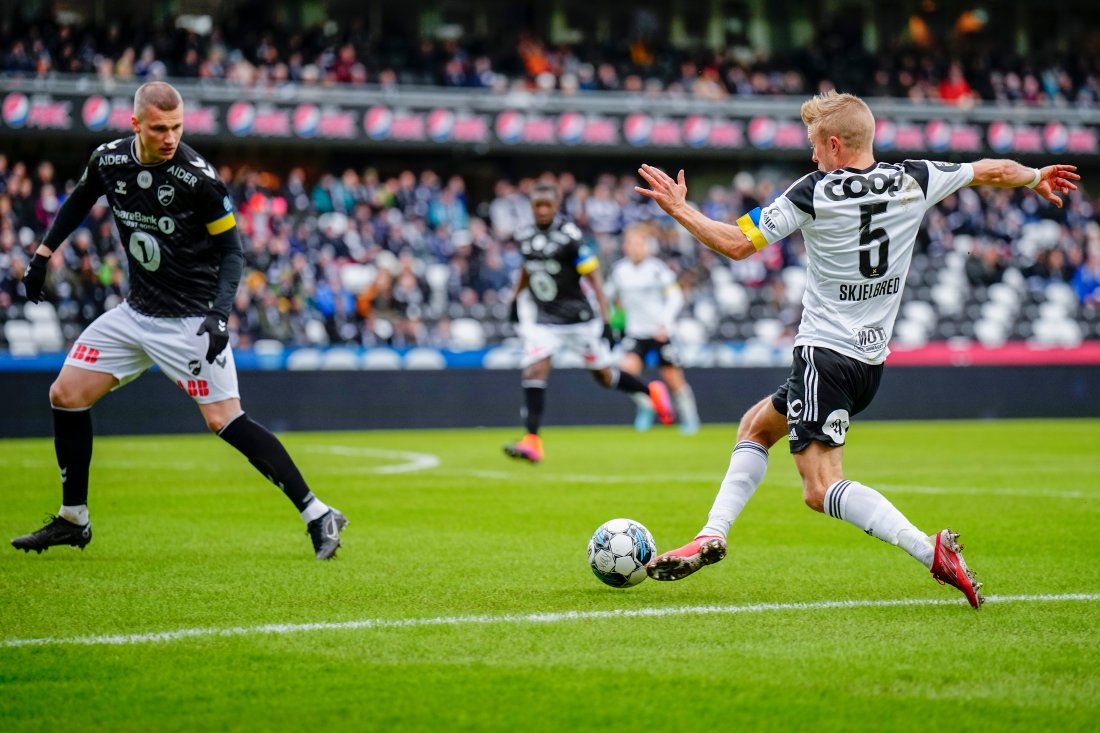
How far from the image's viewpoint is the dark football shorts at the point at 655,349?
60.7 feet

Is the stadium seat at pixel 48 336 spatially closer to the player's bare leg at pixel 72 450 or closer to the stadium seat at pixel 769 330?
the stadium seat at pixel 769 330

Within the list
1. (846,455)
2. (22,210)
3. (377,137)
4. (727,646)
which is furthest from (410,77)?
(727,646)

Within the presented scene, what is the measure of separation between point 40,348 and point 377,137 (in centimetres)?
1127

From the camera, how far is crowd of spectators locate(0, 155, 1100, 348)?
70.1 feet

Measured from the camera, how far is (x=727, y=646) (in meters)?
4.79

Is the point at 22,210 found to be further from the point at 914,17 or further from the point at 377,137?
the point at 914,17

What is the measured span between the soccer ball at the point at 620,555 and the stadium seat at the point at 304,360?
14242 millimetres

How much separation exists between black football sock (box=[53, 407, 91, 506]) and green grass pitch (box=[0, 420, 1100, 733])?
338 millimetres

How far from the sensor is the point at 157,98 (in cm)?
668

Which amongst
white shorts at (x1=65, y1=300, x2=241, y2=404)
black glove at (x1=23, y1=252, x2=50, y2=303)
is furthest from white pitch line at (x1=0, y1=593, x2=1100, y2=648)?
black glove at (x1=23, y1=252, x2=50, y2=303)

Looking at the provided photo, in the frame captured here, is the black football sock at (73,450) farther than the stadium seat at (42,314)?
No

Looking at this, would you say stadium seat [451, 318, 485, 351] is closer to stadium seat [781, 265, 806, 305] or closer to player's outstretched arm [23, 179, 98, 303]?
stadium seat [781, 265, 806, 305]

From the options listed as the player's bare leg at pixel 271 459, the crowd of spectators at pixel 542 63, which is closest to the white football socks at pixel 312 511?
the player's bare leg at pixel 271 459

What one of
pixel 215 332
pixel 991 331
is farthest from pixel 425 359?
pixel 215 332
